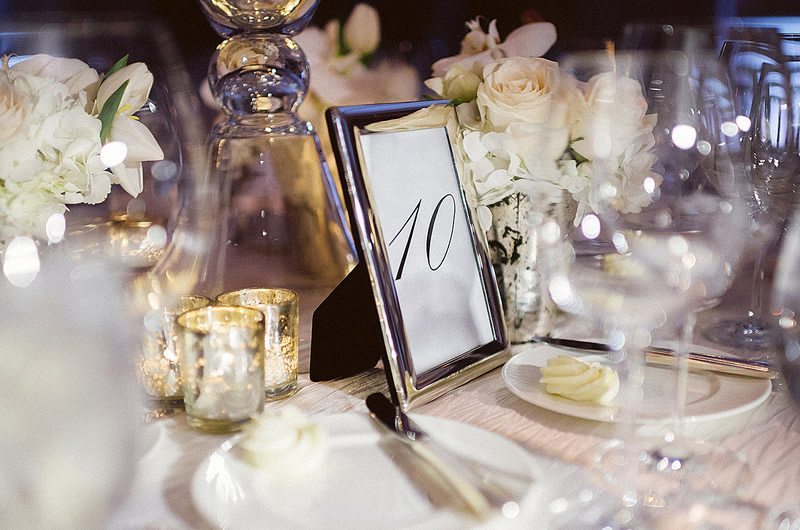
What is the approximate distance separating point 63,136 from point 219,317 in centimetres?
21

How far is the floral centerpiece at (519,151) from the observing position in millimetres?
772

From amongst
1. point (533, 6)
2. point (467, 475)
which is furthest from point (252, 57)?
point (533, 6)

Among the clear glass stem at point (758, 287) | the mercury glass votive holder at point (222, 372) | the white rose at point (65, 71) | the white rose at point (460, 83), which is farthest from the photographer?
the clear glass stem at point (758, 287)

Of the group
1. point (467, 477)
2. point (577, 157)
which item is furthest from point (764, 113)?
point (467, 477)

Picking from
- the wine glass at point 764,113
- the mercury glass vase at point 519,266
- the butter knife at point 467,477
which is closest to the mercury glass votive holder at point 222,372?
the butter knife at point 467,477

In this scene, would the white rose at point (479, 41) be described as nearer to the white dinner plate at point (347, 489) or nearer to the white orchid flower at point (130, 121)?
the white orchid flower at point (130, 121)

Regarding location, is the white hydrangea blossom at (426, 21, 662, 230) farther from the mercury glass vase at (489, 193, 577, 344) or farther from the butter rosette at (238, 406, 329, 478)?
the butter rosette at (238, 406, 329, 478)

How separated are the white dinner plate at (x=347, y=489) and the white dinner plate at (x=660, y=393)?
0.12 meters

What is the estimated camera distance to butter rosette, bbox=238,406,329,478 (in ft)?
1.74

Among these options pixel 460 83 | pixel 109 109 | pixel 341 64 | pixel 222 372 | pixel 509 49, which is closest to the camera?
pixel 222 372

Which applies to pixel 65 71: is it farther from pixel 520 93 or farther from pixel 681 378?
pixel 681 378

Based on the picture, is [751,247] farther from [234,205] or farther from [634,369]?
[234,205]

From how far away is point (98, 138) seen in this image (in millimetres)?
695

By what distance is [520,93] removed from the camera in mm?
781
